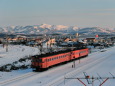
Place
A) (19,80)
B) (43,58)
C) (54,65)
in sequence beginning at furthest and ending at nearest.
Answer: (54,65)
(43,58)
(19,80)

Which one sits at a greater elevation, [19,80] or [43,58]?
[43,58]

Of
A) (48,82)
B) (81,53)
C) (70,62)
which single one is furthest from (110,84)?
(81,53)

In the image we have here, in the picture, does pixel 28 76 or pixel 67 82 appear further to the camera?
pixel 28 76

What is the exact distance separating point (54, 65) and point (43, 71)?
335cm

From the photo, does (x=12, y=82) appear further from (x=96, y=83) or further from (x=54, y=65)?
(x=54, y=65)

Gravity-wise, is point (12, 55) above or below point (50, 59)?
below

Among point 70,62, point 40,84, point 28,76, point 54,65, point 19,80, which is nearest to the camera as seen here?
point 40,84

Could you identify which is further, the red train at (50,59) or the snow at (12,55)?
the snow at (12,55)

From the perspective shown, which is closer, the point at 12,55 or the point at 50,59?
the point at 50,59

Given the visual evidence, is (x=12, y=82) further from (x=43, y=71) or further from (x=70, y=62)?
(x=70, y=62)

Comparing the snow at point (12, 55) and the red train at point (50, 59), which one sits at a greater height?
the red train at point (50, 59)

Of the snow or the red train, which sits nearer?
the red train

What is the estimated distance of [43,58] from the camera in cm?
2969

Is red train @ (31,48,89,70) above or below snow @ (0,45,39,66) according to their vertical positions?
above
